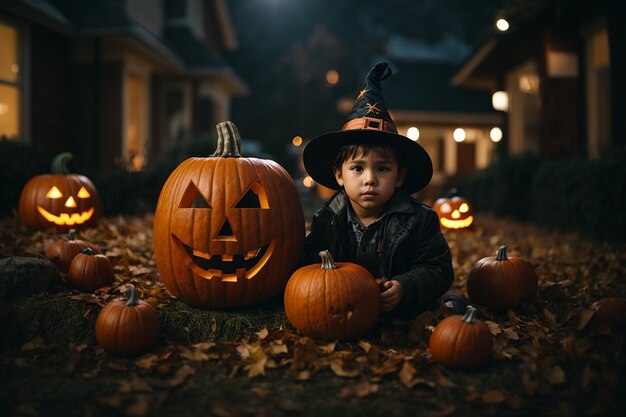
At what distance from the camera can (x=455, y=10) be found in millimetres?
32469

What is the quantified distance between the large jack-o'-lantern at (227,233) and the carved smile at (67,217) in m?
2.54

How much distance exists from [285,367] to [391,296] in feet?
2.41

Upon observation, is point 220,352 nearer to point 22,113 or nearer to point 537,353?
point 537,353

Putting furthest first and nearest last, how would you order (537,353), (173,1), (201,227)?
(173,1)
(201,227)
(537,353)

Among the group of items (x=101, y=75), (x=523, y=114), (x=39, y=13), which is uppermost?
(x=39, y=13)

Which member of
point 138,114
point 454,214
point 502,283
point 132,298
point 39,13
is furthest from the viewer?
point 138,114

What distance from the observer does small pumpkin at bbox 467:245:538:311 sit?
11.5 feet

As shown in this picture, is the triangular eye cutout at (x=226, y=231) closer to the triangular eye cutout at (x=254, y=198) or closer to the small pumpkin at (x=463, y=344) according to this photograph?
the triangular eye cutout at (x=254, y=198)

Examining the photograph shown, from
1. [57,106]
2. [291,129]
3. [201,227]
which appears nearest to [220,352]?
[201,227]

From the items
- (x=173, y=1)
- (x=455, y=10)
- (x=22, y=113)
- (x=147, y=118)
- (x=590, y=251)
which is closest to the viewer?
(x=590, y=251)

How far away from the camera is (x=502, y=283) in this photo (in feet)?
11.5

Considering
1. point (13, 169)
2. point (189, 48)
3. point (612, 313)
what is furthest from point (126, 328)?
point (189, 48)

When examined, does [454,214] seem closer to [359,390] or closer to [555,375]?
[555,375]

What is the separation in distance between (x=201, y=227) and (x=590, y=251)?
433 centimetres
